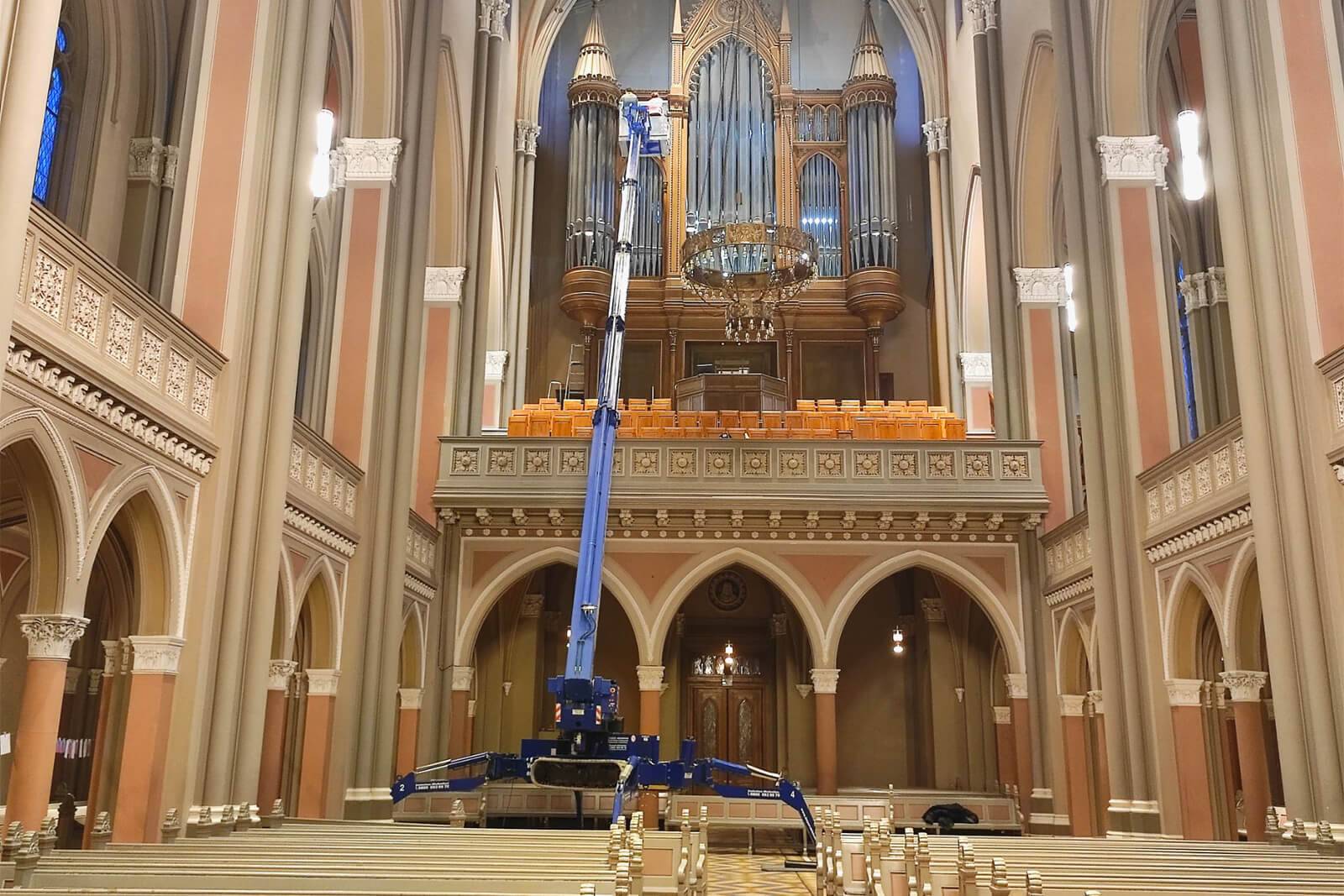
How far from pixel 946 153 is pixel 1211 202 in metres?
6.47

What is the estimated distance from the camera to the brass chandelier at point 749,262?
63.2ft

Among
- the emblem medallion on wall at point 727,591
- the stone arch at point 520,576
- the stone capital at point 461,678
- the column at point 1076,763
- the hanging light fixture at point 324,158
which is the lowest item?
the column at point 1076,763

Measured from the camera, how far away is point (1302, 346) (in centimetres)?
1013

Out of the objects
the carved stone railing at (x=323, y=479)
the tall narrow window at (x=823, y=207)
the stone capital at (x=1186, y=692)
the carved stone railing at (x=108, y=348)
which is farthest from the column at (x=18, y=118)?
the tall narrow window at (x=823, y=207)

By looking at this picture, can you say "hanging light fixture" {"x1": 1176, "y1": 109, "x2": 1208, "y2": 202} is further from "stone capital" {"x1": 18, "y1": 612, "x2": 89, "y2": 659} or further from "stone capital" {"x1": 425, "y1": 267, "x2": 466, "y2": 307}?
"stone capital" {"x1": 18, "y1": 612, "x2": 89, "y2": 659}

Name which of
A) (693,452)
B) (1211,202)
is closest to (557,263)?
(693,452)

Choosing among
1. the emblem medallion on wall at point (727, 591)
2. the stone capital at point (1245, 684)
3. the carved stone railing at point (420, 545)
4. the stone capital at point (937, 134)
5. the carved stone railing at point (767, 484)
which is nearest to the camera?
the stone capital at point (1245, 684)

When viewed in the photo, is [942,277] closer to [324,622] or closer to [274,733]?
[324,622]

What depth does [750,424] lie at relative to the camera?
19766mm

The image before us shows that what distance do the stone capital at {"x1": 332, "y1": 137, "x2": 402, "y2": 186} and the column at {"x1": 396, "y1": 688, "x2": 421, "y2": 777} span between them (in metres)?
7.09

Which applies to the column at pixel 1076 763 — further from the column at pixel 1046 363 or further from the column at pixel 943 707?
the column at pixel 943 707

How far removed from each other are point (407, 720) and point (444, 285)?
265 inches

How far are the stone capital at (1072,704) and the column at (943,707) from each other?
386cm

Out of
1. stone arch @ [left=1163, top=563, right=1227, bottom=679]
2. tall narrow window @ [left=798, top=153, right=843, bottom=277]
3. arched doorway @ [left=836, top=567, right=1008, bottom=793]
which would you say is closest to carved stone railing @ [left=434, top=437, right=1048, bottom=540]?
arched doorway @ [left=836, top=567, right=1008, bottom=793]
